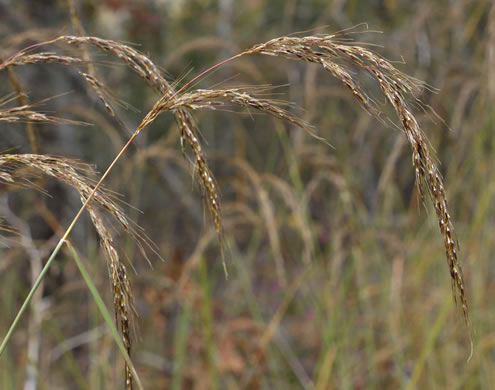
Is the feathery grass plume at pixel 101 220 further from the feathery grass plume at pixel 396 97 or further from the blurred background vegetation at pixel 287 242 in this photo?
the feathery grass plume at pixel 396 97

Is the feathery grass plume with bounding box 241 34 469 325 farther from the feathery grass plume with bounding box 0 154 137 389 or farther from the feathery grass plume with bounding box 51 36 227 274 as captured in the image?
the feathery grass plume with bounding box 0 154 137 389

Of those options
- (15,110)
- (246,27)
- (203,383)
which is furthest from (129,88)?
(15,110)

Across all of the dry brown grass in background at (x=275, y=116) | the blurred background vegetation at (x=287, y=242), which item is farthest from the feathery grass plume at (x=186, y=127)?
the blurred background vegetation at (x=287, y=242)

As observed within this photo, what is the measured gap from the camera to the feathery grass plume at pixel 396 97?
0.77 metres

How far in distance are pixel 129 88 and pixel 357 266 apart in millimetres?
4663

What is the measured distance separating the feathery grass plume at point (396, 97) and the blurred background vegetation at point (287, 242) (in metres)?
0.13

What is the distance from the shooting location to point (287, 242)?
3834mm

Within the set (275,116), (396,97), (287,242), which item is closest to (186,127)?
(275,116)

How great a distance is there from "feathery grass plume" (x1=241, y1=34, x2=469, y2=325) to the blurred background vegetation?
5.1 inches

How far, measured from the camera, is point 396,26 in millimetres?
5660

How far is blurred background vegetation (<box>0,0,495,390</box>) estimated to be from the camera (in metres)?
2.12

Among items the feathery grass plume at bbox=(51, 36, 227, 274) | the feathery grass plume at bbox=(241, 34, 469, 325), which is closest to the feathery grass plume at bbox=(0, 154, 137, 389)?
the feathery grass plume at bbox=(51, 36, 227, 274)

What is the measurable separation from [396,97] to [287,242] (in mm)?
3076

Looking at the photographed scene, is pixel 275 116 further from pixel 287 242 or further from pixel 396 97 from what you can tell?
pixel 287 242
